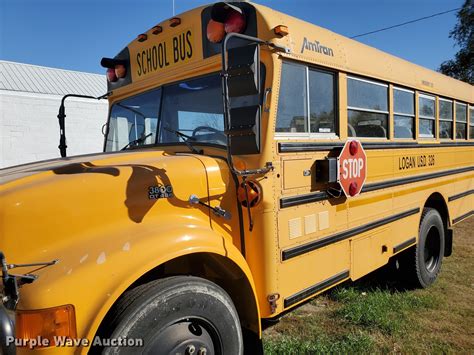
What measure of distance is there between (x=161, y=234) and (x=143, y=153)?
0.81 meters

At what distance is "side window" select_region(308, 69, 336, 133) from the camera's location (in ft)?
9.02

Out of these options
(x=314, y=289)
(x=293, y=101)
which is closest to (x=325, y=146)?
(x=293, y=101)

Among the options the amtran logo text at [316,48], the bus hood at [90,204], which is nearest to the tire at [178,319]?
the bus hood at [90,204]

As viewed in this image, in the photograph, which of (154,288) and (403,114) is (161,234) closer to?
(154,288)

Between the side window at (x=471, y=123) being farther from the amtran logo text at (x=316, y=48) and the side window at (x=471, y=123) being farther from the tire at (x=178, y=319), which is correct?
the tire at (x=178, y=319)

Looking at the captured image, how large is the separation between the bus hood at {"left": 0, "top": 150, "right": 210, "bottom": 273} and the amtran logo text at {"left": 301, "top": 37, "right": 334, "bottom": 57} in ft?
3.63

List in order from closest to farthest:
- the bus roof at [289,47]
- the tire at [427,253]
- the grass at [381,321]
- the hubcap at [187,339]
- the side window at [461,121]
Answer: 1. the hubcap at [187,339]
2. the bus roof at [289,47]
3. the grass at [381,321]
4. the tire at [427,253]
5. the side window at [461,121]

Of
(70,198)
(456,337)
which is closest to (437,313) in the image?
(456,337)

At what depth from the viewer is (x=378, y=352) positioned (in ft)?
9.70

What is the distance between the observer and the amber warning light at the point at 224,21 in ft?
7.63

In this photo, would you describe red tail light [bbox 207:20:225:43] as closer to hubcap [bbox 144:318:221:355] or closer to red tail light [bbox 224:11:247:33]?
red tail light [bbox 224:11:247:33]

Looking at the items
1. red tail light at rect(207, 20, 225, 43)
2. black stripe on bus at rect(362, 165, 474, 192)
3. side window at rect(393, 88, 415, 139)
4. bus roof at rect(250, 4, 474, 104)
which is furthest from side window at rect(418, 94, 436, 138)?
red tail light at rect(207, 20, 225, 43)

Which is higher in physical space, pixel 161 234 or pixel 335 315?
pixel 161 234

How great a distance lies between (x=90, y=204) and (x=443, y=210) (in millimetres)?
4402
